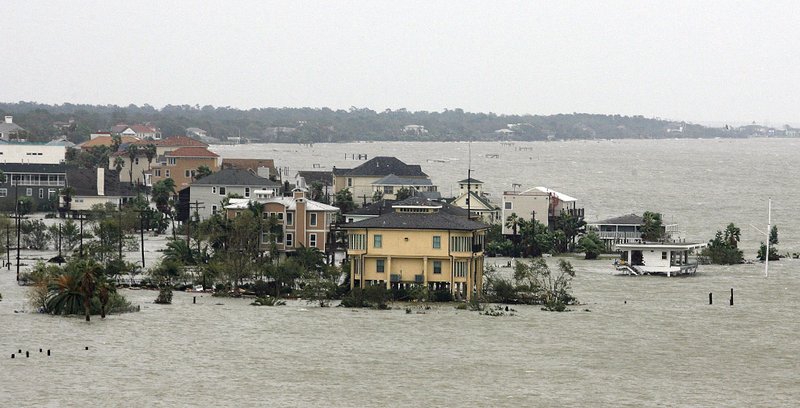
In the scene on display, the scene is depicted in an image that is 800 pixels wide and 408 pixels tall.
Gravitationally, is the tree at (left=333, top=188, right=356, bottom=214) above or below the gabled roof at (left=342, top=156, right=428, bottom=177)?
below

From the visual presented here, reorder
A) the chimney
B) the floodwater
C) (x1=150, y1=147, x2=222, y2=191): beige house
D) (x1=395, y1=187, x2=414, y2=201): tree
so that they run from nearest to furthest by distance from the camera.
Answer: the floodwater, (x1=395, y1=187, x2=414, y2=201): tree, the chimney, (x1=150, y1=147, x2=222, y2=191): beige house

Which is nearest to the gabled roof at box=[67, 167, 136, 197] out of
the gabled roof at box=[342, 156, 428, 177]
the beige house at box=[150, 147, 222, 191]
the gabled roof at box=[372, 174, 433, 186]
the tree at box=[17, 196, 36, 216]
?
the tree at box=[17, 196, 36, 216]

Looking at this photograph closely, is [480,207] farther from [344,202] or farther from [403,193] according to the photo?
[344,202]

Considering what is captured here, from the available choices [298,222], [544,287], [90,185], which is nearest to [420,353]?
[544,287]

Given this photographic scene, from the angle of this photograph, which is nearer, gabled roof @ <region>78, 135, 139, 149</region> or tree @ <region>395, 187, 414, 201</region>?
tree @ <region>395, 187, 414, 201</region>

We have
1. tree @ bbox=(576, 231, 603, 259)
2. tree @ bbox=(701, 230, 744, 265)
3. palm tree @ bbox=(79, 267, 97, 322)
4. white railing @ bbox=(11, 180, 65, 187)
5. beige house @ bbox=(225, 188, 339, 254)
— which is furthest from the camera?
white railing @ bbox=(11, 180, 65, 187)

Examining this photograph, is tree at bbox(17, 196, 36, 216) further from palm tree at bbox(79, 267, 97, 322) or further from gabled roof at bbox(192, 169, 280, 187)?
palm tree at bbox(79, 267, 97, 322)

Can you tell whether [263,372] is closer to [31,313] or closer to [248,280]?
[31,313]

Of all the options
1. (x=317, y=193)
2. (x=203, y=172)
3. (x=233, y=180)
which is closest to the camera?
(x=233, y=180)
